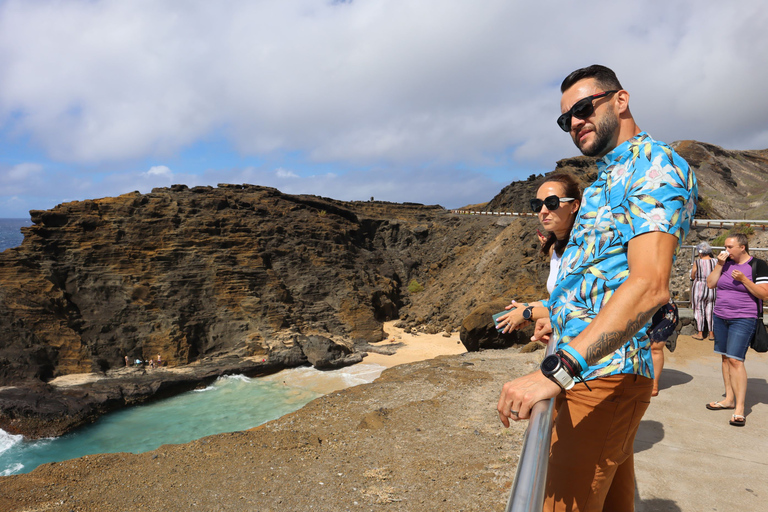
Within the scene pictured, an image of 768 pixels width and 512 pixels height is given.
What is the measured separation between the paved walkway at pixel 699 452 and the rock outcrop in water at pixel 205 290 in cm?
679

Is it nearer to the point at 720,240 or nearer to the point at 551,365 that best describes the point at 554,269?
the point at 551,365

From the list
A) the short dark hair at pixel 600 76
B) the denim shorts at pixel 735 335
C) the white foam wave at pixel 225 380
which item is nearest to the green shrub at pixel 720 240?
the denim shorts at pixel 735 335

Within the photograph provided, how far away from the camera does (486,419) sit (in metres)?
6.29

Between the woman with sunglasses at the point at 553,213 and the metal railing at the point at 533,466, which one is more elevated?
the woman with sunglasses at the point at 553,213

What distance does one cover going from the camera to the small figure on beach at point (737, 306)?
4.45 metres

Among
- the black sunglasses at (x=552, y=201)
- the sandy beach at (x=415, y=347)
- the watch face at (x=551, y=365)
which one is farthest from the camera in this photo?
the sandy beach at (x=415, y=347)

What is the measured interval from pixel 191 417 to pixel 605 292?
16.6m

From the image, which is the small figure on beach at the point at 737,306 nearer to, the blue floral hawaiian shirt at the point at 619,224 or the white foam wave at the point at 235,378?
the blue floral hawaiian shirt at the point at 619,224

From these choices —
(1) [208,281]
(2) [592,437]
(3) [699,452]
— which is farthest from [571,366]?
(1) [208,281]

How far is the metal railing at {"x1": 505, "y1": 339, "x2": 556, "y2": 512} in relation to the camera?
93 centimetres

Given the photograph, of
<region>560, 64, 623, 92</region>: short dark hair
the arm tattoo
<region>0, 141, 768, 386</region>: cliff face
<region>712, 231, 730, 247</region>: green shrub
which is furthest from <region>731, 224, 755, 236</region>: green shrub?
the arm tattoo

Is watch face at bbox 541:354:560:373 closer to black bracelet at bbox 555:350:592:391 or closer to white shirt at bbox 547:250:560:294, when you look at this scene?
black bracelet at bbox 555:350:592:391

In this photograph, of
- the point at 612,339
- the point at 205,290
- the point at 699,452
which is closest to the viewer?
the point at 612,339

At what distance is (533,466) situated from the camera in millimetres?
1000
